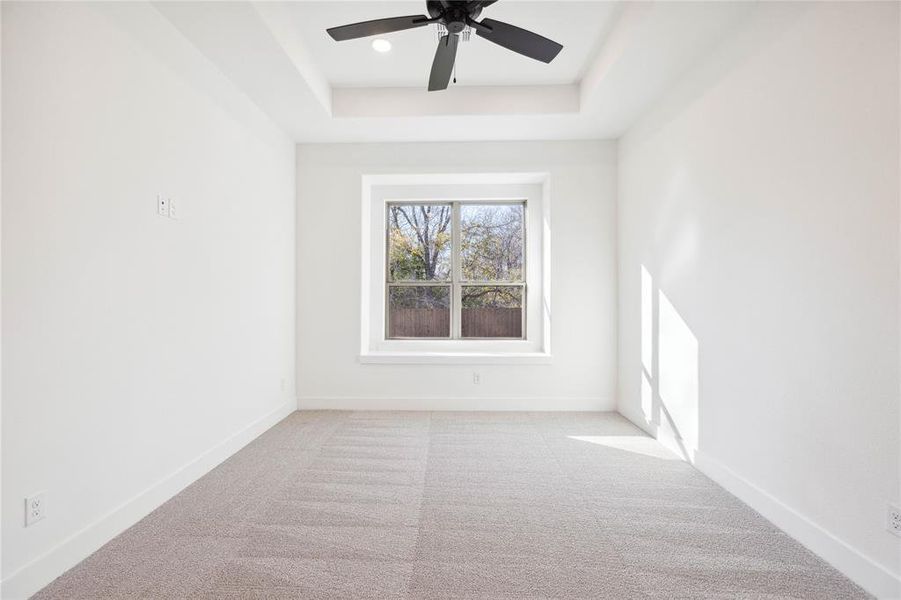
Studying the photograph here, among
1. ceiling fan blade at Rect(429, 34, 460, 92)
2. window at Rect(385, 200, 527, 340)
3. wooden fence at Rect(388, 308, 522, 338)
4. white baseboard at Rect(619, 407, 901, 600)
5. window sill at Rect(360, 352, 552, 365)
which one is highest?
ceiling fan blade at Rect(429, 34, 460, 92)

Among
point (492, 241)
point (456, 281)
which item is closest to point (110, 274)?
point (456, 281)

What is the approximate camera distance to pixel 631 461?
9.21ft

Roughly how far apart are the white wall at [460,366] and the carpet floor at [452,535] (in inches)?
40.8

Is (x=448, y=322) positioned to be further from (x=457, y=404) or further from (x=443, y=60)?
(x=443, y=60)

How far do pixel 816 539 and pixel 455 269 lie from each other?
11.1 ft

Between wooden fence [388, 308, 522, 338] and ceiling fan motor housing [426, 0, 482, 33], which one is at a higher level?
ceiling fan motor housing [426, 0, 482, 33]

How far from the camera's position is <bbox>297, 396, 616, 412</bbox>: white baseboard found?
3988 mm

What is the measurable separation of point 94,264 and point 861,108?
3060mm

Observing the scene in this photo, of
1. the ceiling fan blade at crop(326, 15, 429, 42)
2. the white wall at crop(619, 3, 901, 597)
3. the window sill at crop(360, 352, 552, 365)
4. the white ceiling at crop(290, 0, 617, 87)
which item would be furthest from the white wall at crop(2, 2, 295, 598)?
the white wall at crop(619, 3, 901, 597)

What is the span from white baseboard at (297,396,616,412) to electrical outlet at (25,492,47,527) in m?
2.43

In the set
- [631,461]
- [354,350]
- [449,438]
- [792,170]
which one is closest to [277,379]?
[354,350]

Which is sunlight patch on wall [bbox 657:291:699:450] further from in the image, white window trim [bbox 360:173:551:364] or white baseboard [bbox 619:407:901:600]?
white window trim [bbox 360:173:551:364]

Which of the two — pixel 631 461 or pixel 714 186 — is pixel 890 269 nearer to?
pixel 714 186

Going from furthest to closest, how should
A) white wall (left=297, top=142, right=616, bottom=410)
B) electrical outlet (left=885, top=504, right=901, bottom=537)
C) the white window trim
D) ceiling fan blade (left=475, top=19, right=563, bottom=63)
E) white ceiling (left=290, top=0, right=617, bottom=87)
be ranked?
the white window trim
white wall (left=297, top=142, right=616, bottom=410)
white ceiling (left=290, top=0, right=617, bottom=87)
ceiling fan blade (left=475, top=19, right=563, bottom=63)
electrical outlet (left=885, top=504, right=901, bottom=537)
